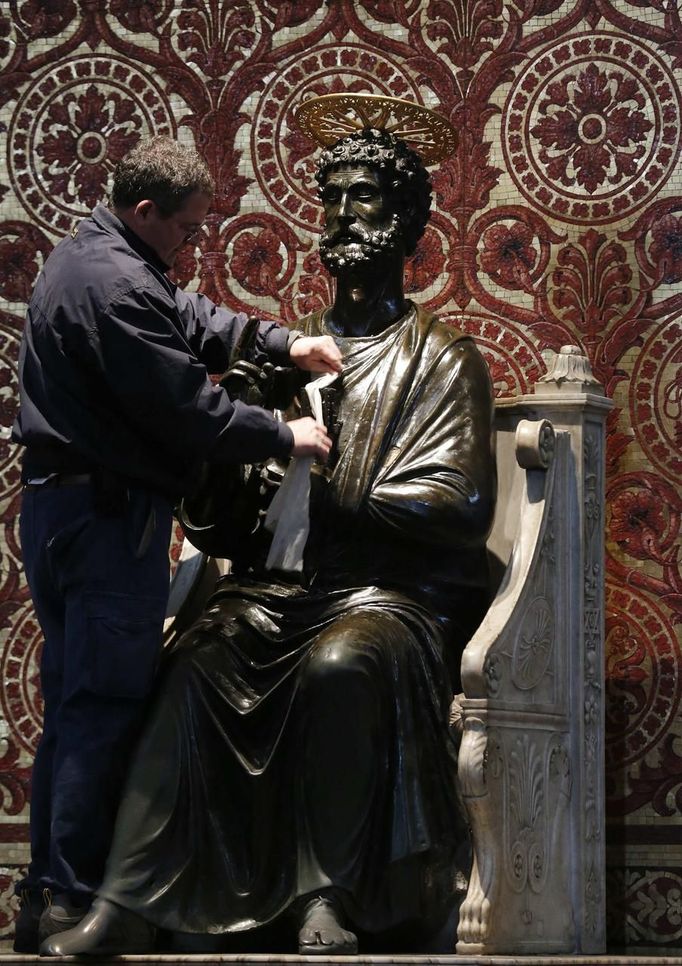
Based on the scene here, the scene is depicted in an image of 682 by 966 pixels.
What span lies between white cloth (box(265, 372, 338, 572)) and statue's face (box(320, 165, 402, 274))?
467 millimetres

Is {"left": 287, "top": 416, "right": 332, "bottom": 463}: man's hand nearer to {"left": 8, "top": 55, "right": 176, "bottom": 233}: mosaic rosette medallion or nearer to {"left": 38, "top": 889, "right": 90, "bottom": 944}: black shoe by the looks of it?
{"left": 38, "top": 889, "right": 90, "bottom": 944}: black shoe

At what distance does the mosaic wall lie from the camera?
4.61 m

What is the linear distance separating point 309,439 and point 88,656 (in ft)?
1.85

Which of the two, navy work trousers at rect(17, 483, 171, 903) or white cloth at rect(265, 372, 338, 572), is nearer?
navy work trousers at rect(17, 483, 171, 903)

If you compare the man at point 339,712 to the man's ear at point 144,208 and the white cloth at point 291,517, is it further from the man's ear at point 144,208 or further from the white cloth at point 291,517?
the man's ear at point 144,208

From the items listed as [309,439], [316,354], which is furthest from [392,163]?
[309,439]

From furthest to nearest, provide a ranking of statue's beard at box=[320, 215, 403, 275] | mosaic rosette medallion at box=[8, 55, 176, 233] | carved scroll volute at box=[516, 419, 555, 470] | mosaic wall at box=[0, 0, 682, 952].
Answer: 1. mosaic rosette medallion at box=[8, 55, 176, 233]
2. mosaic wall at box=[0, 0, 682, 952]
3. statue's beard at box=[320, 215, 403, 275]
4. carved scroll volute at box=[516, 419, 555, 470]

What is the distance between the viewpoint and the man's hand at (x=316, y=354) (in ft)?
13.1

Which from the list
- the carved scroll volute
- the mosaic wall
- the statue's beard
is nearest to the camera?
the carved scroll volute

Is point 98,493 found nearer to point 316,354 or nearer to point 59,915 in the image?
point 316,354

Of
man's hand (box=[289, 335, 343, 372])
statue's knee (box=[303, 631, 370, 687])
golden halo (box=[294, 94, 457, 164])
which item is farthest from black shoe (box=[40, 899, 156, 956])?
golden halo (box=[294, 94, 457, 164])

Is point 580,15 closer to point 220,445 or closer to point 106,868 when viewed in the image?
point 220,445

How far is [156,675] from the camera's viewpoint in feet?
12.4

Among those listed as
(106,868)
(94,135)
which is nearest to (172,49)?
(94,135)
